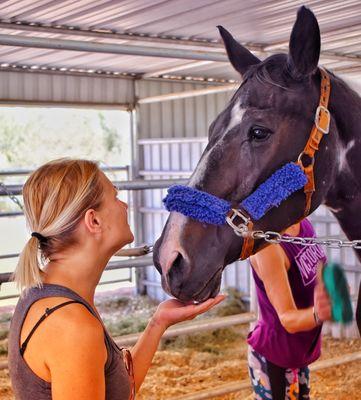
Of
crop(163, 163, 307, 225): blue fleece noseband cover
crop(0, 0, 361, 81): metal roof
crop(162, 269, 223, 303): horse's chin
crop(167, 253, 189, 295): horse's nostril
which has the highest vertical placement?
crop(0, 0, 361, 81): metal roof

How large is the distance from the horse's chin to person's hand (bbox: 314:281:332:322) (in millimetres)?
262

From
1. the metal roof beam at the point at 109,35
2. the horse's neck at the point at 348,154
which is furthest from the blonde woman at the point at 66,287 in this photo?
the metal roof beam at the point at 109,35

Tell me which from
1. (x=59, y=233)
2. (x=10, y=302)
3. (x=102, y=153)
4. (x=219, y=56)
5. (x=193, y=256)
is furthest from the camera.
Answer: (x=102, y=153)

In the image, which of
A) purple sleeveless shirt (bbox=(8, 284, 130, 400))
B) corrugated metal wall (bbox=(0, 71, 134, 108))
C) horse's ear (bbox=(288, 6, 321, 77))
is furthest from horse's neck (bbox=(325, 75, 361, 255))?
corrugated metal wall (bbox=(0, 71, 134, 108))

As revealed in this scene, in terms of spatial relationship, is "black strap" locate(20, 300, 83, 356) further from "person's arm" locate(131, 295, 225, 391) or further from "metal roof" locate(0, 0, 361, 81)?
"metal roof" locate(0, 0, 361, 81)

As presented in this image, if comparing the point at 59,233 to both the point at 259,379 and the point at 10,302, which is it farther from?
the point at 10,302

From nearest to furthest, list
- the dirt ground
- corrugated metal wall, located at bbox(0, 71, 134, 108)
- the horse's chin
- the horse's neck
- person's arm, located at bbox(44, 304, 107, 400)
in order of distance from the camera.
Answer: person's arm, located at bbox(44, 304, 107, 400) → the horse's chin → the horse's neck → the dirt ground → corrugated metal wall, located at bbox(0, 71, 134, 108)

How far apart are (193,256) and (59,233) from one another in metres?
0.42

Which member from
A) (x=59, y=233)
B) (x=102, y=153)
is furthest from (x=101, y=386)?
(x=102, y=153)

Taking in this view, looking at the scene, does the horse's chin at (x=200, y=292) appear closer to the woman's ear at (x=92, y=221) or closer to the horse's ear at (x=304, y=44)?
the woman's ear at (x=92, y=221)

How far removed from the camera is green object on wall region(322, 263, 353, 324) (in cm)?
155

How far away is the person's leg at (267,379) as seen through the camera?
2135mm

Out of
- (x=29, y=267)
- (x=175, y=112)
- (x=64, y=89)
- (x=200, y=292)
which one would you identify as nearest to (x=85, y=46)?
(x=200, y=292)

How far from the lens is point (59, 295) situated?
1242 millimetres
